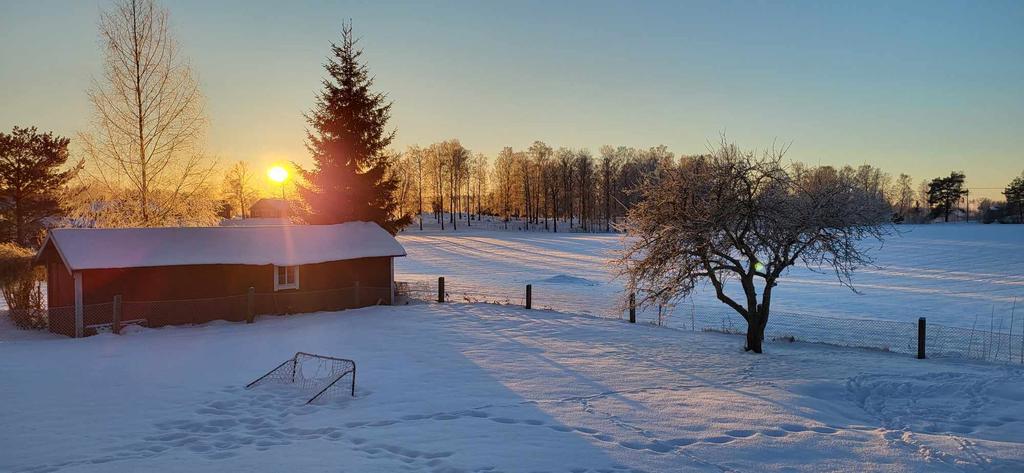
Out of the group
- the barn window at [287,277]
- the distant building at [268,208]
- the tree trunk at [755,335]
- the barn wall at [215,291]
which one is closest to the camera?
the tree trunk at [755,335]

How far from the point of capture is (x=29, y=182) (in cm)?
3591

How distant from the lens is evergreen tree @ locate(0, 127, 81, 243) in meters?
34.9

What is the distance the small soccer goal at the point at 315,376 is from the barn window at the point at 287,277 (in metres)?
8.42

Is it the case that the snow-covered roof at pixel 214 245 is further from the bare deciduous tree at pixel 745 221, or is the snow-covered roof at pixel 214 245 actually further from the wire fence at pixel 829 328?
the bare deciduous tree at pixel 745 221

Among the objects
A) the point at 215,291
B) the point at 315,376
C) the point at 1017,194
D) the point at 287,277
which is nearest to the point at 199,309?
the point at 215,291

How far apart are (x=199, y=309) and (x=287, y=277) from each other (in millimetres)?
3237

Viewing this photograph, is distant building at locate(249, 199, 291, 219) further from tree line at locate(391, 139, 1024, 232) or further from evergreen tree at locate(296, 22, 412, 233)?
evergreen tree at locate(296, 22, 412, 233)

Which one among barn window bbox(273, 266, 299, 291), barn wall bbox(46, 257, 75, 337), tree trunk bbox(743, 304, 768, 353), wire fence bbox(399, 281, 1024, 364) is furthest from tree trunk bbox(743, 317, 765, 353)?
barn wall bbox(46, 257, 75, 337)

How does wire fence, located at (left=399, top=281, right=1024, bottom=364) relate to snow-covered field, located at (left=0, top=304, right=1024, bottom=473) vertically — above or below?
below

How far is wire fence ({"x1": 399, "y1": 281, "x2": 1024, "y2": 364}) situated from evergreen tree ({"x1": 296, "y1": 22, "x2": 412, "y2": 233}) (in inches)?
211

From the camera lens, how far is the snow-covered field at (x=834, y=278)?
25516 millimetres

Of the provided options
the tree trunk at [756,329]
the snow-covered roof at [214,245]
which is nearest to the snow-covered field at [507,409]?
the tree trunk at [756,329]

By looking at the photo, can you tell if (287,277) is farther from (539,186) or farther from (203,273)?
(539,186)

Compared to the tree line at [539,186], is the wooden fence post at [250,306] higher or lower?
lower
